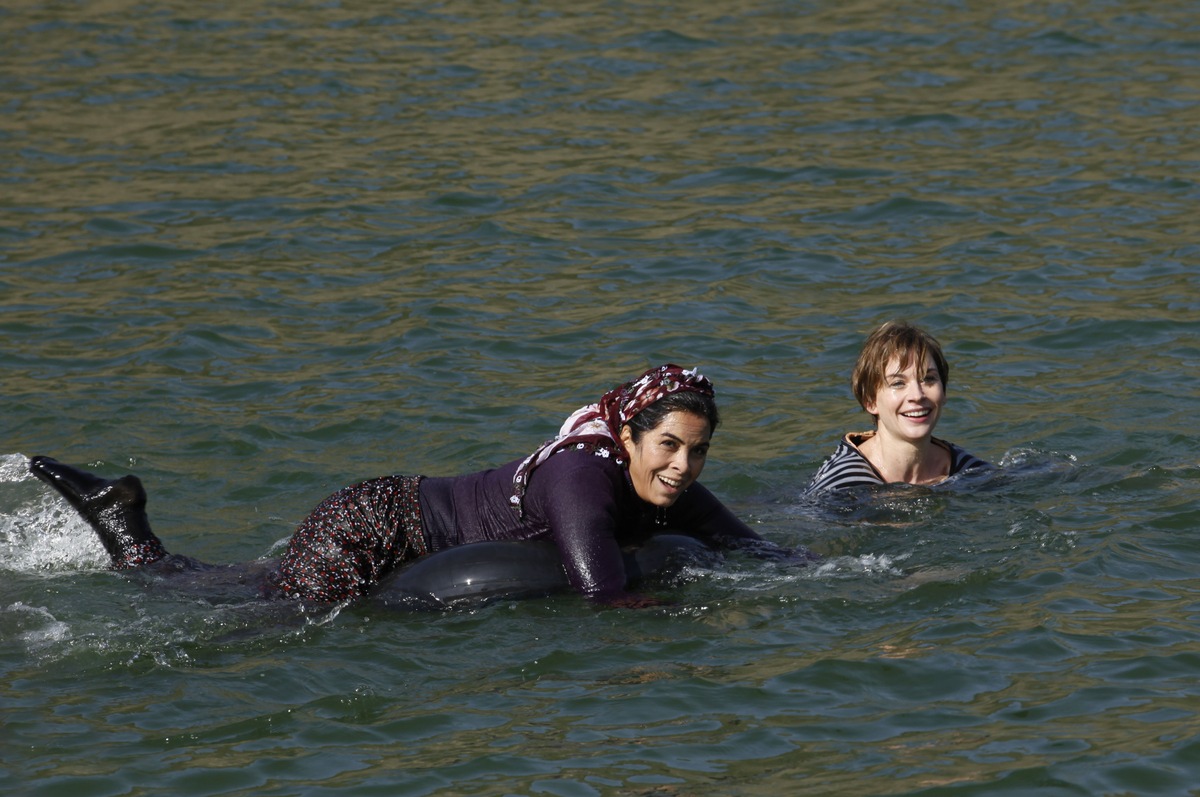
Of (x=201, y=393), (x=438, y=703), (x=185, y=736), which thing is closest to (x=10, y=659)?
(x=185, y=736)

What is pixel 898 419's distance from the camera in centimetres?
892

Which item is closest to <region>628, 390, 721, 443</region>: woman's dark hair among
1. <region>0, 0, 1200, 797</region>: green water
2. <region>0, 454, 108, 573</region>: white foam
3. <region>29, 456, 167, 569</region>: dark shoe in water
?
<region>0, 0, 1200, 797</region>: green water

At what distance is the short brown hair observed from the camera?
876 cm

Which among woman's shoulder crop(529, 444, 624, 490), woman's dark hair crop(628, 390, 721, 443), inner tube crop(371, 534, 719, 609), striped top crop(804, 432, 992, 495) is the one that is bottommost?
inner tube crop(371, 534, 719, 609)

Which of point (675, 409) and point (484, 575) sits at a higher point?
point (675, 409)

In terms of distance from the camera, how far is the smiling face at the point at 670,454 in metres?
7.50

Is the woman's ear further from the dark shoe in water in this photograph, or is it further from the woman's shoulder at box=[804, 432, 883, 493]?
the dark shoe in water

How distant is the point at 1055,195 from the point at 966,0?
23.7ft

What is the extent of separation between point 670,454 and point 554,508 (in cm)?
57

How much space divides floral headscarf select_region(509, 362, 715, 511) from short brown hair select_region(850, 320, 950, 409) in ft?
4.96

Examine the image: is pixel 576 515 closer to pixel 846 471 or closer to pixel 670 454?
pixel 670 454

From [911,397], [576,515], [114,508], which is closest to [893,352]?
[911,397]

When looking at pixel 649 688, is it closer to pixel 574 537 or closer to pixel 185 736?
pixel 574 537

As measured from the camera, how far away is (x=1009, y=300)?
41.3 ft
